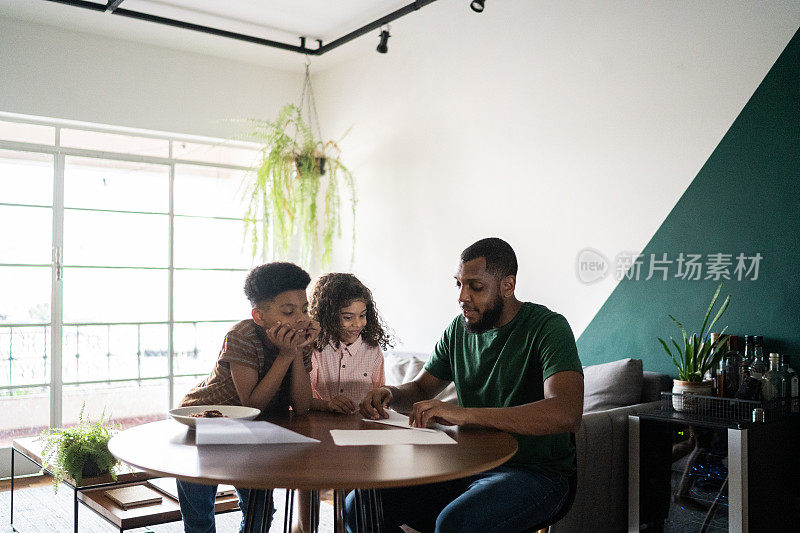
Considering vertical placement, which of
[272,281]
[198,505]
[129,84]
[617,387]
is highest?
[129,84]

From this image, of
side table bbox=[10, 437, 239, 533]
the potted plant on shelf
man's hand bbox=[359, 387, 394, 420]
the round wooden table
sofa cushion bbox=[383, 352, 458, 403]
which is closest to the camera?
the round wooden table

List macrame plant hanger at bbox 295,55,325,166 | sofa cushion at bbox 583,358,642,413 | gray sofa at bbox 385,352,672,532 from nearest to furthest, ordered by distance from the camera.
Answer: gray sofa at bbox 385,352,672,532, sofa cushion at bbox 583,358,642,413, macrame plant hanger at bbox 295,55,325,166

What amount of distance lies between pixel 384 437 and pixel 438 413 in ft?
0.55

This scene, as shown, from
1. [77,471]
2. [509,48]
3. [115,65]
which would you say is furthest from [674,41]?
[115,65]

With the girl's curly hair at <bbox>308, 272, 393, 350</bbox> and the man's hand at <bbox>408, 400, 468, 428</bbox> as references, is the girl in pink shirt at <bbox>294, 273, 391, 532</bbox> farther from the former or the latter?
the man's hand at <bbox>408, 400, 468, 428</bbox>

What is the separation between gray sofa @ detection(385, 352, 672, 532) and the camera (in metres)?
2.70

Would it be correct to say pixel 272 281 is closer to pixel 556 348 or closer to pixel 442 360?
pixel 442 360

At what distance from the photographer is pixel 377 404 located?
2.17 meters

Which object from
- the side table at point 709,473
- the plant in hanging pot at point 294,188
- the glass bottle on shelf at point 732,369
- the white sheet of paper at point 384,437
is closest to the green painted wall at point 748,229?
the glass bottle on shelf at point 732,369

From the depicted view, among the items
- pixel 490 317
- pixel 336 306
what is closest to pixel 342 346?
pixel 336 306

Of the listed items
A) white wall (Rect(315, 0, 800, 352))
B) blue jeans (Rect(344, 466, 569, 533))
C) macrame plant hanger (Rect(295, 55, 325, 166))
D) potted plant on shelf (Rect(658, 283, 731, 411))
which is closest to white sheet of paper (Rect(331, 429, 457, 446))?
blue jeans (Rect(344, 466, 569, 533))

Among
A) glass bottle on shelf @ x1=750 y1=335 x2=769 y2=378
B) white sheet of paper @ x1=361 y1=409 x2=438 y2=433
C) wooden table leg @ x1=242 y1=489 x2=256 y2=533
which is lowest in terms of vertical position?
wooden table leg @ x1=242 y1=489 x2=256 y2=533

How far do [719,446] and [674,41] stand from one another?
1750 mm

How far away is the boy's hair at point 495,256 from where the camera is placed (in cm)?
224
